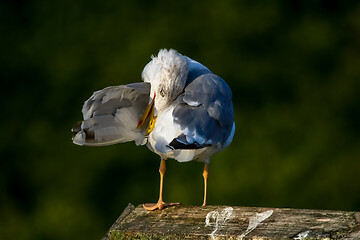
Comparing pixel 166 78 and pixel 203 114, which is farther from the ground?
pixel 166 78

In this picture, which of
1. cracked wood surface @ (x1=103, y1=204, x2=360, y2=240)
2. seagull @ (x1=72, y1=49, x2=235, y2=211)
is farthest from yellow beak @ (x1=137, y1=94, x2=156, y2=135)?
cracked wood surface @ (x1=103, y1=204, x2=360, y2=240)

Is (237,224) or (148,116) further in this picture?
(148,116)

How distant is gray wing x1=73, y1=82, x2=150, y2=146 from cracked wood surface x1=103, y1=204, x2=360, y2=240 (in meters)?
0.39

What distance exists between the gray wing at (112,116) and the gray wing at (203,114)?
0.17 meters

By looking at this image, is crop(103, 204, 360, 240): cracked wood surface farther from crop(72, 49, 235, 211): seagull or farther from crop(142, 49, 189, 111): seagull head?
crop(142, 49, 189, 111): seagull head

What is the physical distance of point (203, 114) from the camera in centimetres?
210

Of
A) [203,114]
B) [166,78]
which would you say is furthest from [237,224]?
[166,78]

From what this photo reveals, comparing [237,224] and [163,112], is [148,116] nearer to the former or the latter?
[163,112]

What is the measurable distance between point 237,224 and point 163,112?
605 mm

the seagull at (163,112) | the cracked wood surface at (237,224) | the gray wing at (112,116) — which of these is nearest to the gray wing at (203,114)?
the seagull at (163,112)

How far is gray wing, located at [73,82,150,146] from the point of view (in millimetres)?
2104

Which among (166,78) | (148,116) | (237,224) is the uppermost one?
(166,78)

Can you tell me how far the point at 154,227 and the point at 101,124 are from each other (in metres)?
A: 0.57

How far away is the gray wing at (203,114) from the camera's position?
1994mm
